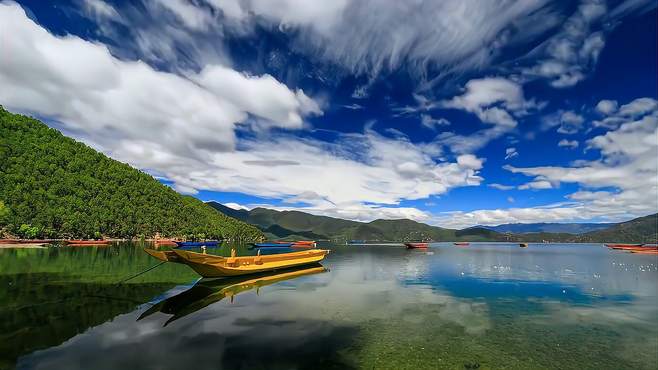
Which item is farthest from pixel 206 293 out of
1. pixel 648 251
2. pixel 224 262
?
pixel 648 251

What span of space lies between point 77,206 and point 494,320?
233578mm

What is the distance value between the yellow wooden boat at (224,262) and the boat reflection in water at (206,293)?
55.6 inches

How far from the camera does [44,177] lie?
19650cm

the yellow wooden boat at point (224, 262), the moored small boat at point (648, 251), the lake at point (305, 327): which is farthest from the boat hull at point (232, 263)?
the moored small boat at point (648, 251)

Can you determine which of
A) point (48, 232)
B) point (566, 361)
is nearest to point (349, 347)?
point (566, 361)

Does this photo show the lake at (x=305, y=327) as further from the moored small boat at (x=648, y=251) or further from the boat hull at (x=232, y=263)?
the moored small boat at (x=648, y=251)

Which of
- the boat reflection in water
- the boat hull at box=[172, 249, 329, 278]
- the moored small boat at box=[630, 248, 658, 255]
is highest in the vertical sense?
the moored small boat at box=[630, 248, 658, 255]

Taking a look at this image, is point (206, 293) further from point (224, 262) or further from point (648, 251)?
point (648, 251)

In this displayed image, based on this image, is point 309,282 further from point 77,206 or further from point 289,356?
point 77,206

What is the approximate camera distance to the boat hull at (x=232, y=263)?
40125 millimetres

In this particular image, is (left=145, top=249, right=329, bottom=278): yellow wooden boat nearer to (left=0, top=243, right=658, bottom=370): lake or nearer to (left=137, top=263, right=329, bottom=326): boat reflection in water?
(left=137, top=263, right=329, bottom=326): boat reflection in water

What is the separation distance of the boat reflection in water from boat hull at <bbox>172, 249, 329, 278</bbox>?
1385 millimetres

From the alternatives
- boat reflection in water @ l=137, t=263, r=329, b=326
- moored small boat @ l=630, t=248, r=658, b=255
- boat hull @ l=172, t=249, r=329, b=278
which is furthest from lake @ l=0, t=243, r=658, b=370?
moored small boat @ l=630, t=248, r=658, b=255

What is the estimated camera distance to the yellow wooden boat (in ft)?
130
